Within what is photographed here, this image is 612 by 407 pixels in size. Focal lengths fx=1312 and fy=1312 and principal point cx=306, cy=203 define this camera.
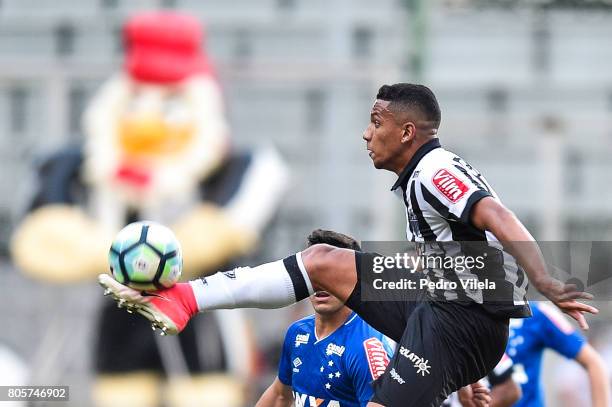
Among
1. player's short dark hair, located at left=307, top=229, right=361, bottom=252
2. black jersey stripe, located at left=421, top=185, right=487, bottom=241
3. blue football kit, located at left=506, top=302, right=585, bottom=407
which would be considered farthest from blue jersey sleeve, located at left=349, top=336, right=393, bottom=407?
blue football kit, located at left=506, top=302, right=585, bottom=407

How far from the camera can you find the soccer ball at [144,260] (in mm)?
5852

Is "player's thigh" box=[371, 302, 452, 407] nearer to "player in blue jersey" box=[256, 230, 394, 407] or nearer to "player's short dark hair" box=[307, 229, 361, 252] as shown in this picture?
"player in blue jersey" box=[256, 230, 394, 407]

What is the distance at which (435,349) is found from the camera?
234 inches

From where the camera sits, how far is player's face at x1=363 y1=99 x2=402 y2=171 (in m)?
6.07

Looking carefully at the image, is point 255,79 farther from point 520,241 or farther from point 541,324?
point 520,241

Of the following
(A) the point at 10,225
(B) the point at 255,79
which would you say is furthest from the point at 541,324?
(A) the point at 10,225

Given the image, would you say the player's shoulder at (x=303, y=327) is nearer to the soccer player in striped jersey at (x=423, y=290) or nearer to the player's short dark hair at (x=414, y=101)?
the soccer player in striped jersey at (x=423, y=290)

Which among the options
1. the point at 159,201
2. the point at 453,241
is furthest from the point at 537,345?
the point at 159,201

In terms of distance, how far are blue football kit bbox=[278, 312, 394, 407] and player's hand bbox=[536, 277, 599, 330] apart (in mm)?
1508

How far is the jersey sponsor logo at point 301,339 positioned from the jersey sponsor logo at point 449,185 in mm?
1688

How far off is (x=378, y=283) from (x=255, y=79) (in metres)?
9.23

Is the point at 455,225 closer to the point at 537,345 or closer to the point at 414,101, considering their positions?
the point at 414,101

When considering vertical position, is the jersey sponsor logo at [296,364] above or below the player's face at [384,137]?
below

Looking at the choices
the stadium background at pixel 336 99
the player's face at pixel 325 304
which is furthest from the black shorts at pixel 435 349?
the stadium background at pixel 336 99
